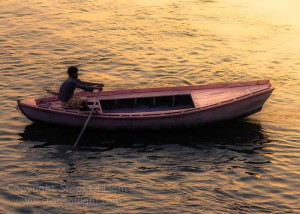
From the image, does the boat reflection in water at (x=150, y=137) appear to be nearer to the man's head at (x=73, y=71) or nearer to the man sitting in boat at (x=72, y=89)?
the man sitting in boat at (x=72, y=89)

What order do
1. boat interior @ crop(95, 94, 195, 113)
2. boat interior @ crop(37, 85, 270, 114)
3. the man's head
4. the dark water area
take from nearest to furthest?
the dark water area → the man's head → boat interior @ crop(37, 85, 270, 114) → boat interior @ crop(95, 94, 195, 113)

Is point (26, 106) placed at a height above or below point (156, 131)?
above

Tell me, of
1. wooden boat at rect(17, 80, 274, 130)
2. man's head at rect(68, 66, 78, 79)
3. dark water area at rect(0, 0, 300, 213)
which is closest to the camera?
dark water area at rect(0, 0, 300, 213)

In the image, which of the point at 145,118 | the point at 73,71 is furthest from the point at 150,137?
the point at 73,71

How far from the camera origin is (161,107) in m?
21.8

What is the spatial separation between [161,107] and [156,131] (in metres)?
1.40

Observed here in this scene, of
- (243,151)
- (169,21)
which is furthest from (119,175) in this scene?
(169,21)

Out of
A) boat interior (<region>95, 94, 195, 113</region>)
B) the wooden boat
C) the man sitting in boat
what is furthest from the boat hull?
boat interior (<region>95, 94, 195, 113</region>)

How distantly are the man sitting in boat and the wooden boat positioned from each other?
0.23 meters

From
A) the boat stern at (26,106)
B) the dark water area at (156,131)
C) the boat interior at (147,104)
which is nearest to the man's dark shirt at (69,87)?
the boat stern at (26,106)

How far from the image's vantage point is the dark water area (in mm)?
17078

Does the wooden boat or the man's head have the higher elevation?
the man's head

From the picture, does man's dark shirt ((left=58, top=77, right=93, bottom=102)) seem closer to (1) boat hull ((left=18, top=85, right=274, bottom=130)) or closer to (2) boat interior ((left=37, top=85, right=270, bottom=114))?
(1) boat hull ((left=18, top=85, right=274, bottom=130))

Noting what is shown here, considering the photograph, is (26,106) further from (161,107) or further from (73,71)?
(161,107)
